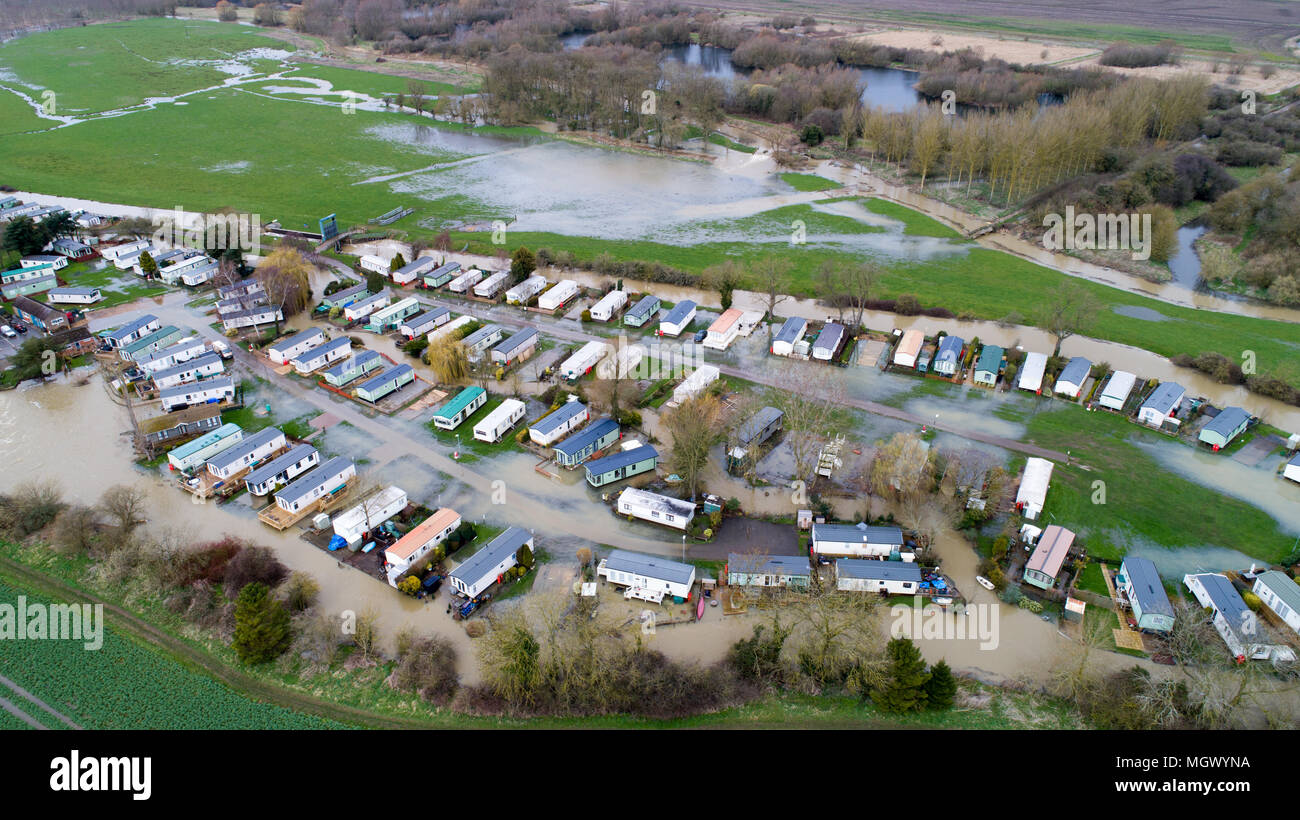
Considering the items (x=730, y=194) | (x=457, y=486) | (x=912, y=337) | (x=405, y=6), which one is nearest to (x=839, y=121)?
(x=730, y=194)

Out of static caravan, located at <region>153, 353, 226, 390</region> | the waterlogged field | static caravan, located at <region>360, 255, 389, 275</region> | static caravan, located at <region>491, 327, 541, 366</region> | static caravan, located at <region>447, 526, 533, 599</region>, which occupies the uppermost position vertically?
static caravan, located at <region>360, 255, 389, 275</region>

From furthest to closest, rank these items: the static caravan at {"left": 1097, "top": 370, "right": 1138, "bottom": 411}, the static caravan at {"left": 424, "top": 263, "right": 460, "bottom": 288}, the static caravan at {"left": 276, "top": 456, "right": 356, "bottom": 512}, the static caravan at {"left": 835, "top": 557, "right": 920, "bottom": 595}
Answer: the static caravan at {"left": 424, "top": 263, "right": 460, "bottom": 288}, the static caravan at {"left": 1097, "top": 370, "right": 1138, "bottom": 411}, the static caravan at {"left": 276, "top": 456, "right": 356, "bottom": 512}, the static caravan at {"left": 835, "top": 557, "right": 920, "bottom": 595}

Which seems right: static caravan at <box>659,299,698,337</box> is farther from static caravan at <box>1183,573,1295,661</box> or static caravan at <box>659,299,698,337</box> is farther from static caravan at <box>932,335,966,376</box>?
static caravan at <box>1183,573,1295,661</box>

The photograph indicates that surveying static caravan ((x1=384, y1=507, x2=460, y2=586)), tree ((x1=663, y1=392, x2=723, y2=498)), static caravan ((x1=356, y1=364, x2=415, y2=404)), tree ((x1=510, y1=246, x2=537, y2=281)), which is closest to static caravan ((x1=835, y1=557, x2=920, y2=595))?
tree ((x1=663, y1=392, x2=723, y2=498))

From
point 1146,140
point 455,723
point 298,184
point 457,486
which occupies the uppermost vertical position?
point 1146,140

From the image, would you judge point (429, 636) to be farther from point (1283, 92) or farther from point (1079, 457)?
point (1283, 92)

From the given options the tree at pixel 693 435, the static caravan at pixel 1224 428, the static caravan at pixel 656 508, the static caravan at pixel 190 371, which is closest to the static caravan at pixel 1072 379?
the static caravan at pixel 1224 428

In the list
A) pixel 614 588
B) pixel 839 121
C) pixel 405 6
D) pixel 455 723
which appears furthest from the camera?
pixel 405 6
